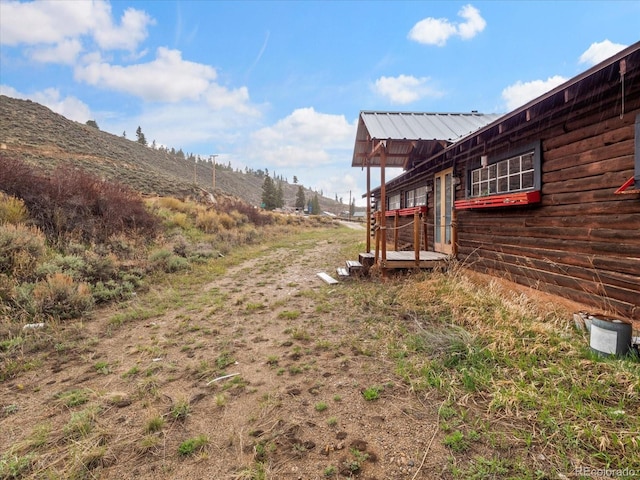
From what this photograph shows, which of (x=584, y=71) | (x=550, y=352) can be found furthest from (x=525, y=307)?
(x=584, y=71)

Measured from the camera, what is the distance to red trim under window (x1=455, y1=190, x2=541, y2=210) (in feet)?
15.1

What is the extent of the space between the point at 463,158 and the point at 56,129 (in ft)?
121

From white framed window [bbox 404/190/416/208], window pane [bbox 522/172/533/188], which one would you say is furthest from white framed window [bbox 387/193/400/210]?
window pane [bbox 522/172/533/188]

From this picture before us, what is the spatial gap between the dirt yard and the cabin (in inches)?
117

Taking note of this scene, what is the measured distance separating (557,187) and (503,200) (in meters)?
0.89

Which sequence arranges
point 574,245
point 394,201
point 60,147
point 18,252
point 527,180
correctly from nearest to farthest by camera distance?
point 574,245, point 527,180, point 18,252, point 394,201, point 60,147

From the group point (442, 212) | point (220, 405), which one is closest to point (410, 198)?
point (442, 212)

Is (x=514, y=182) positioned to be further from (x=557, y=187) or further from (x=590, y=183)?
(x=590, y=183)

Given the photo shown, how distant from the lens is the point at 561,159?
4227 millimetres

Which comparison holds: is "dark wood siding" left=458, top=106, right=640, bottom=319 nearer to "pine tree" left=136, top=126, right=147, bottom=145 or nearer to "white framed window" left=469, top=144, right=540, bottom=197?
"white framed window" left=469, top=144, right=540, bottom=197

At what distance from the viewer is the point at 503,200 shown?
5.15 metres

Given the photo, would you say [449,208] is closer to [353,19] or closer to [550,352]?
[550,352]

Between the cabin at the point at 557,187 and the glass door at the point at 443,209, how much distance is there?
329 millimetres

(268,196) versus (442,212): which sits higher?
(268,196)
